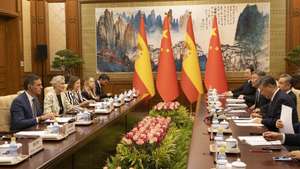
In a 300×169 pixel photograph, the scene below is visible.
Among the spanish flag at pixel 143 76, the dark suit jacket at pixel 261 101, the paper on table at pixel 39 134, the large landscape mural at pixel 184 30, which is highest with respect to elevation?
the large landscape mural at pixel 184 30

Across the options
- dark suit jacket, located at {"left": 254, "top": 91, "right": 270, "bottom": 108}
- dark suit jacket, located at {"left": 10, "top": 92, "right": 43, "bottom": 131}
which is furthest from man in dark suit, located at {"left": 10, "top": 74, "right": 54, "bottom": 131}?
dark suit jacket, located at {"left": 254, "top": 91, "right": 270, "bottom": 108}

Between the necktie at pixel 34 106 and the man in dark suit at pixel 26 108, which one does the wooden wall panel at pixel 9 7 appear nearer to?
the necktie at pixel 34 106

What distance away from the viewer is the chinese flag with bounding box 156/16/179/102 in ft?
30.4

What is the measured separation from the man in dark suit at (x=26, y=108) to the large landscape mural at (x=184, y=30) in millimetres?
6067

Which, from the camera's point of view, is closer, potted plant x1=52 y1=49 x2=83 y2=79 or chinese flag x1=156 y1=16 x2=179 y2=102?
chinese flag x1=156 y1=16 x2=179 y2=102

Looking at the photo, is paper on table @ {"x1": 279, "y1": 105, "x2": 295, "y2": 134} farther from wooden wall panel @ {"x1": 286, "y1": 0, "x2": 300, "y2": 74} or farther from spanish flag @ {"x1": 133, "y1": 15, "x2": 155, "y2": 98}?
wooden wall panel @ {"x1": 286, "y1": 0, "x2": 300, "y2": 74}

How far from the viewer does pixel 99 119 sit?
4.89 meters

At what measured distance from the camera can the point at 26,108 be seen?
4.46 metres

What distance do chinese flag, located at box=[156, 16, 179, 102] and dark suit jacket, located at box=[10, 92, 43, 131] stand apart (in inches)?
198

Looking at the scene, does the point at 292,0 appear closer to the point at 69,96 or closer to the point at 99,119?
the point at 69,96

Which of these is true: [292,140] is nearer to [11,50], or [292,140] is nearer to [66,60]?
[66,60]

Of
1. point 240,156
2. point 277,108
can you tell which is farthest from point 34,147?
point 277,108

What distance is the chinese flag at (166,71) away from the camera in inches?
365

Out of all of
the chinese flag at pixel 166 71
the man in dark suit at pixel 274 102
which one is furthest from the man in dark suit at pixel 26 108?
the chinese flag at pixel 166 71
